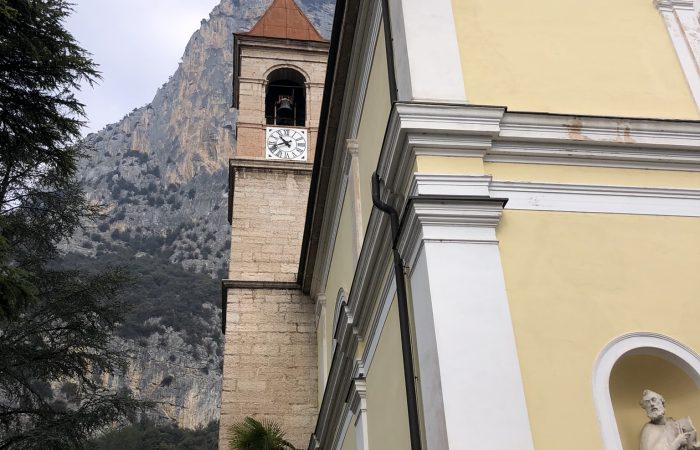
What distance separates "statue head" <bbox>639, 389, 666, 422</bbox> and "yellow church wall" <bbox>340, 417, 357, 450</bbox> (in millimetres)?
4699

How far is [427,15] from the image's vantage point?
316 inches

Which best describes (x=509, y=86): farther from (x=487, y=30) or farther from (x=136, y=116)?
(x=136, y=116)

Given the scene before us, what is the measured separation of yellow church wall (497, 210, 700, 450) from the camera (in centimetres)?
606

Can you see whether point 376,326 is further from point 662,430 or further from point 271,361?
point 271,361

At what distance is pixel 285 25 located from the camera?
76.5 feet

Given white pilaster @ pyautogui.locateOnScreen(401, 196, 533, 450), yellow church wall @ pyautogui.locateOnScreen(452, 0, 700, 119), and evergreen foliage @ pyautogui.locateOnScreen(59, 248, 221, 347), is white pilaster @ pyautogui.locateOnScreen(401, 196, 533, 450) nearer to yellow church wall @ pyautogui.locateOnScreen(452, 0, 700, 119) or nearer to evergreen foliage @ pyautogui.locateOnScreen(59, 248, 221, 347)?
yellow church wall @ pyautogui.locateOnScreen(452, 0, 700, 119)

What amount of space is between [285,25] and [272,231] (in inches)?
306

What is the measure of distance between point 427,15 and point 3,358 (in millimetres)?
8756

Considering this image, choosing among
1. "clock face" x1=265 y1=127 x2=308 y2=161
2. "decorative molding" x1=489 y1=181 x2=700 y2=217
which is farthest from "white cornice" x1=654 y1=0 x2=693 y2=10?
"clock face" x1=265 y1=127 x2=308 y2=161

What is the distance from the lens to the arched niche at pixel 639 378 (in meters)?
6.30

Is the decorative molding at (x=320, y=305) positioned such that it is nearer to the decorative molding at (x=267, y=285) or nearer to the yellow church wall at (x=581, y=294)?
the decorative molding at (x=267, y=285)

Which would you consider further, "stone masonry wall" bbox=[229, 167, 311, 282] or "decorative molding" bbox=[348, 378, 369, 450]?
"stone masonry wall" bbox=[229, 167, 311, 282]

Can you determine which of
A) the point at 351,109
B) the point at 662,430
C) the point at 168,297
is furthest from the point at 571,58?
the point at 168,297

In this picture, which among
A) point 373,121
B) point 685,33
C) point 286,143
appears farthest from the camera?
point 286,143
